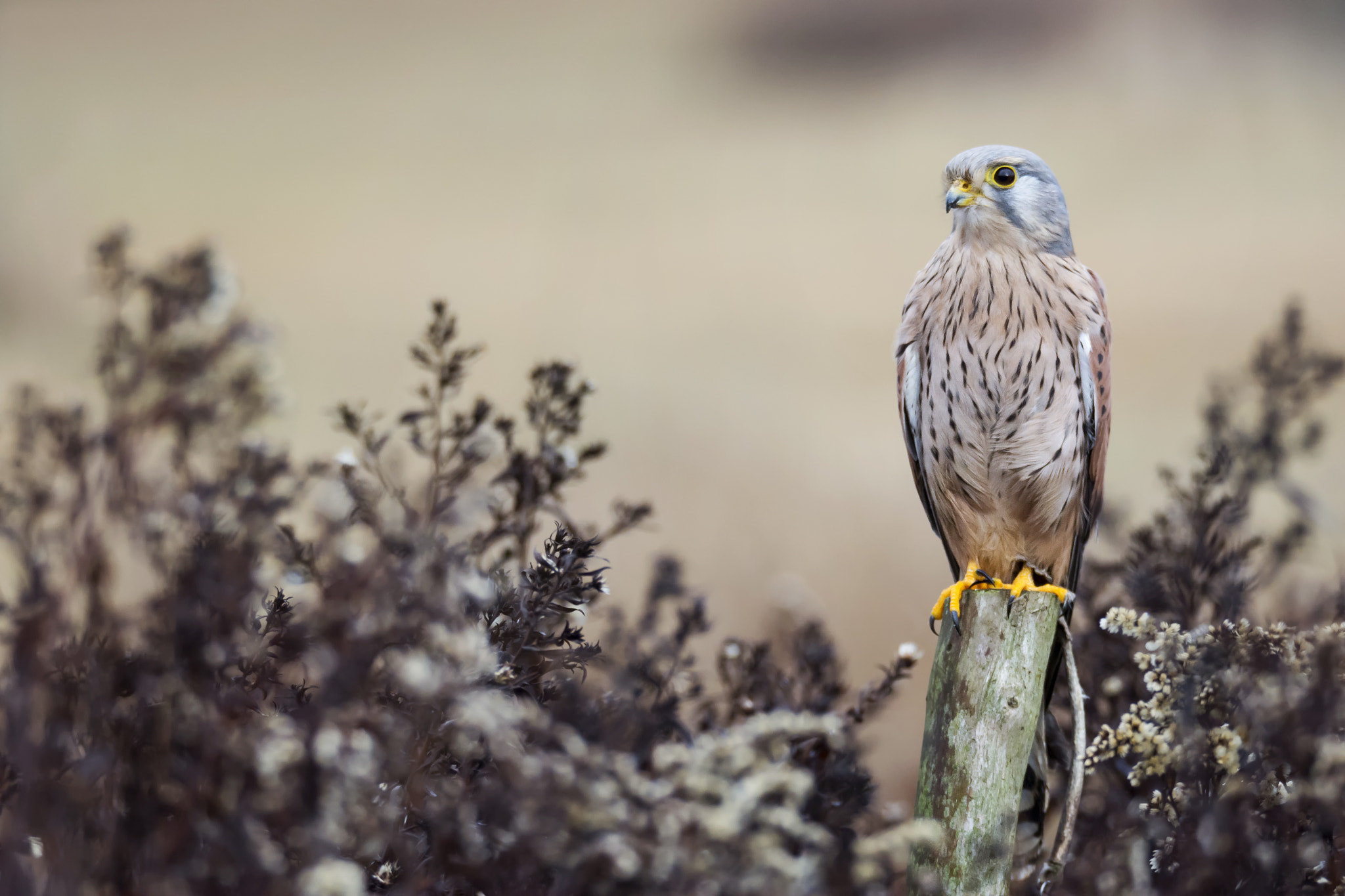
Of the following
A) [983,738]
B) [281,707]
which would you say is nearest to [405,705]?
[281,707]

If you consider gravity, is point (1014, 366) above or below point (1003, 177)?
below

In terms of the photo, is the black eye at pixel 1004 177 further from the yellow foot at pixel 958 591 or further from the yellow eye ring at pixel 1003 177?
the yellow foot at pixel 958 591

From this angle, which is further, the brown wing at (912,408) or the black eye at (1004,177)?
the brown wing at (912,408)

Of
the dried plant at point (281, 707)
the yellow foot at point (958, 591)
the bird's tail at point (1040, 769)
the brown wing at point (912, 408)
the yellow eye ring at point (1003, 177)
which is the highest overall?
the yellow eye ring at point (1003, 177)

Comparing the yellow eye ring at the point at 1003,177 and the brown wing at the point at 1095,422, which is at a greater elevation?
the yellow eye ring at the point at 1003,177

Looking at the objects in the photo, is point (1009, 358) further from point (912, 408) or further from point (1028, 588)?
Answer: point (1028, 588)

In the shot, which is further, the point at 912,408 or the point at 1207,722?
the point at 912,408

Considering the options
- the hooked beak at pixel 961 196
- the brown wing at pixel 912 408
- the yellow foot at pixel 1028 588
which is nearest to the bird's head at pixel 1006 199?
the hooked beak at pixel 961 196

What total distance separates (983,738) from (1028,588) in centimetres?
43

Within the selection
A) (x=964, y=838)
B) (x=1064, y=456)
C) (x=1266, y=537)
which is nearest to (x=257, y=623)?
(x=964, y=838)

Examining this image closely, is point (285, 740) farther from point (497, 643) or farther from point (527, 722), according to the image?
point (497, 643)

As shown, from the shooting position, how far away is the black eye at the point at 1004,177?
2.36 meters

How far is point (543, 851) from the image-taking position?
3.93ft

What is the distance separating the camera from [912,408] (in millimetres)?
2551
